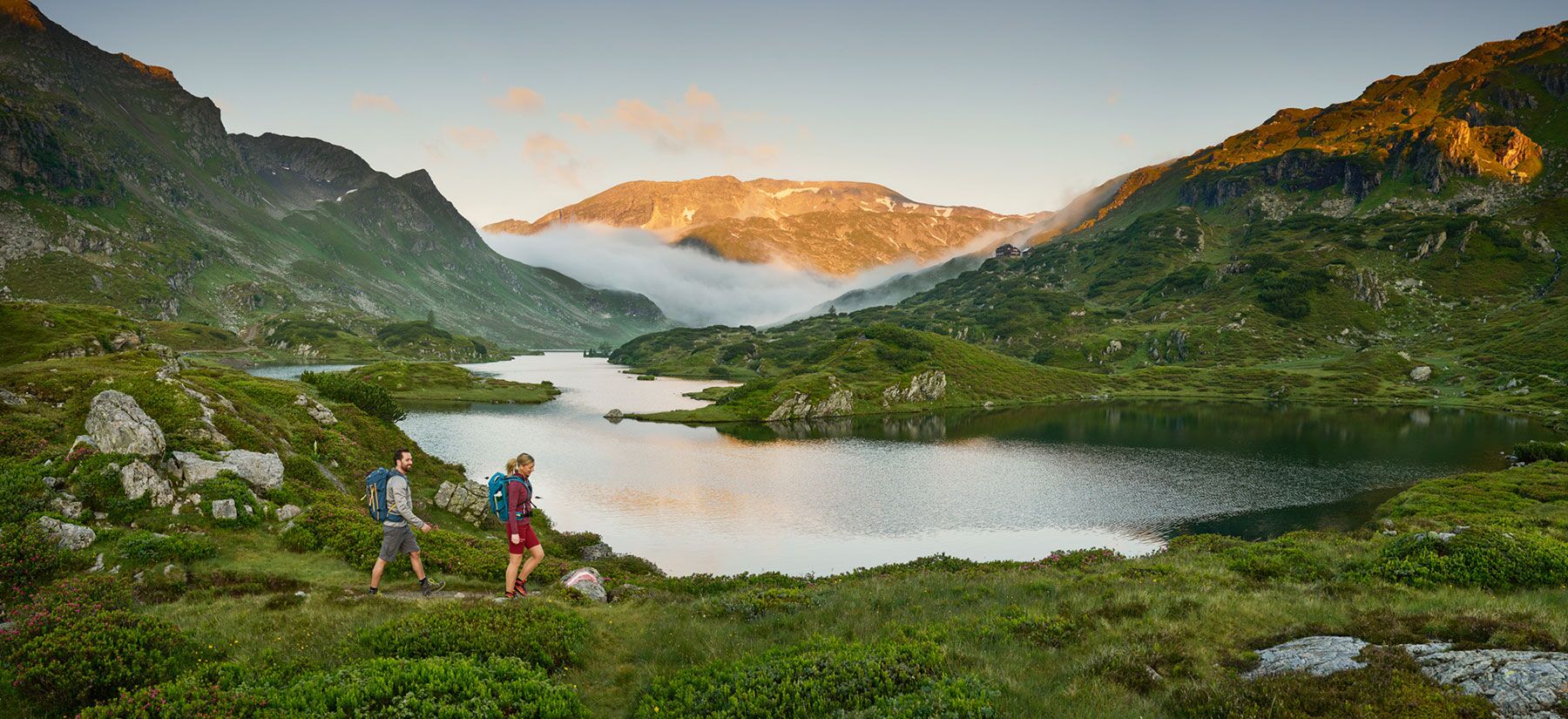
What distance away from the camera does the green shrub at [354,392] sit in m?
61.2

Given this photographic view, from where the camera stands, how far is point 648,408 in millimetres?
182125

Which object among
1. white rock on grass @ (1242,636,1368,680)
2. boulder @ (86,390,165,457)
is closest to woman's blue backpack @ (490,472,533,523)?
boulder @ (86,390,165,457)

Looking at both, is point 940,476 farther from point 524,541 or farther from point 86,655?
point 86,655

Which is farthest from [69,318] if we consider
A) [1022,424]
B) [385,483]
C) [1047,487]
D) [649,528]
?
[1022,424]

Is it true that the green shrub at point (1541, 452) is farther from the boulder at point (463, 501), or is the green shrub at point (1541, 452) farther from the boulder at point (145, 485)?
the boulder at point (145, 485)

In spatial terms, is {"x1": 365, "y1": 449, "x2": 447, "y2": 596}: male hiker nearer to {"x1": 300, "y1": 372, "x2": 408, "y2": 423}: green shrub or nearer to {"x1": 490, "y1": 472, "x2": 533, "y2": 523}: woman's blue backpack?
{"x1": 490, "y1": 472, "x2": 533, "y2": 523}: woman's blue backpack

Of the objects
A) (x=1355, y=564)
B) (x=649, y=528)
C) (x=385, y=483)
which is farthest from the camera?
(x=649, y=528)

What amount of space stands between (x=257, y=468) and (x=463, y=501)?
1534cm

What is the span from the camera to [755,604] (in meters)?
21.0

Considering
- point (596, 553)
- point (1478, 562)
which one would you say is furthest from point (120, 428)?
point (1478, 562)

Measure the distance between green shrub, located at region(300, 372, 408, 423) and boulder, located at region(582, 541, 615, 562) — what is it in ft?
93.9

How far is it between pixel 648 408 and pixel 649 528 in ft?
394

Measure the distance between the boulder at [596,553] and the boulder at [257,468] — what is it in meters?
19.2

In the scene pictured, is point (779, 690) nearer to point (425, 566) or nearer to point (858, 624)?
point (858, 624)
